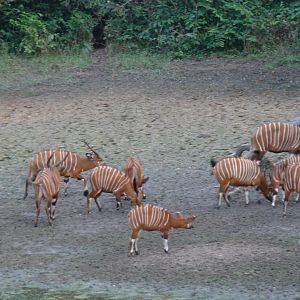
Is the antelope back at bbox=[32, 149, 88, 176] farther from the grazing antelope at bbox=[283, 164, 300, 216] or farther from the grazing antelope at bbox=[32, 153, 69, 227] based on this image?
the grazing antelope at bbox=[283, 164, 300, 216]

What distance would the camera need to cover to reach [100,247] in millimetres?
10836

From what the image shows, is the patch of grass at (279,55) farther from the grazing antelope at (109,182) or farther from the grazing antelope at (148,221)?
the grazing antelope at (148,221)

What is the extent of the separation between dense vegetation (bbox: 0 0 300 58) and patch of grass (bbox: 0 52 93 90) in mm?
430

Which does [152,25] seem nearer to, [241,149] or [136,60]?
[136,60]

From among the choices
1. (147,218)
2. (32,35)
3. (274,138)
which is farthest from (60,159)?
(32,35)

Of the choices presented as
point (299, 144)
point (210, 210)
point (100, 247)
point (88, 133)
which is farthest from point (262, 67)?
point (100, 247)

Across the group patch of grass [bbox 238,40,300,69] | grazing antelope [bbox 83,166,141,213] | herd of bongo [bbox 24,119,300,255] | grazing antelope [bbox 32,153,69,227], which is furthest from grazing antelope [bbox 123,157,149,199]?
patch of grass [bbox 238,40,300,69]

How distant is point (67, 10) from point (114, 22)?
1.41 m

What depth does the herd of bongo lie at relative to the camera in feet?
38.1

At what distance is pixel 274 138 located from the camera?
43.8ft

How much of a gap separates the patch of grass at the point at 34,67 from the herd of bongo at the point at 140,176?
7.17 metres

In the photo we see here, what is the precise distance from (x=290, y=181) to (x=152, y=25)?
40.7ft

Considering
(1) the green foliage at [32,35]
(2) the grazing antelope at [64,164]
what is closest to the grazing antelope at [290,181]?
(2) the grazing antelope at [64,164]

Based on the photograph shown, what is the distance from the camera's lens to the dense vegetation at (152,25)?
22703 millimetres
